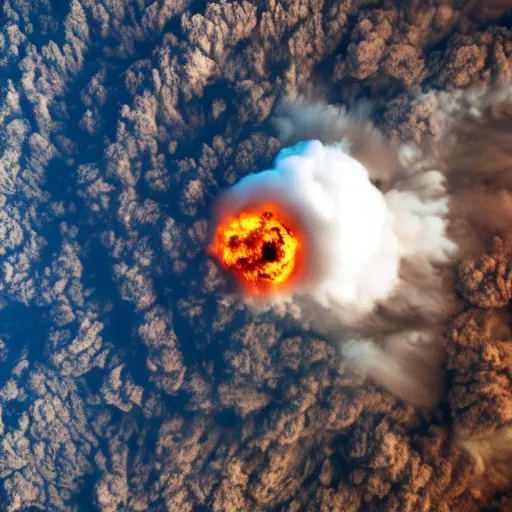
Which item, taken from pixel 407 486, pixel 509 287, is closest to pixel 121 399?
pixel 407 486

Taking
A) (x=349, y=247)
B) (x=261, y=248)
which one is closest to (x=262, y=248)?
(x=261, y=248)

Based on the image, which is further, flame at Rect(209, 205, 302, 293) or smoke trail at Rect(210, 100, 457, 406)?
flame at Rect(209, 205, 302, 293)

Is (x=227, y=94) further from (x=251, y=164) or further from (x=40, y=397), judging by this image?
(x=40, y=397)

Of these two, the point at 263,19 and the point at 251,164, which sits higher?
the point at 263,19

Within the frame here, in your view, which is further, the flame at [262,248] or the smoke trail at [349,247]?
the flame at [262,248]

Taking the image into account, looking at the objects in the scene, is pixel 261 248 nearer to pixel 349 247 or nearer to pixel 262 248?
pixel 262 248

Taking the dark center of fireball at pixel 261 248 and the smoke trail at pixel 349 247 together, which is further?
the dark center of fireball at pixel 261 248

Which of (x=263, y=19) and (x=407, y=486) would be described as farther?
(x=263, y=19)

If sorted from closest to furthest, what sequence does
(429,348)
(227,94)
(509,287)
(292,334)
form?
(509,287), (429,348), (292,334), (227,94)
